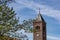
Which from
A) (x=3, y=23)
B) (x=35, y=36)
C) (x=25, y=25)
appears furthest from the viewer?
(x=35, y=36)

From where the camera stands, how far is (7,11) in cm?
1534

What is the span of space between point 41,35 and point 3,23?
6257cm

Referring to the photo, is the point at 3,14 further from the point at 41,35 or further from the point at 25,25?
the point at 41,35

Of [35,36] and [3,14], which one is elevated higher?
[3,14]

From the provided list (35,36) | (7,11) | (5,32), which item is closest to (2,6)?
(7,11)

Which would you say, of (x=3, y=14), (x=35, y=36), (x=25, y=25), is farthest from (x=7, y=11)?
(x=35, y=36)

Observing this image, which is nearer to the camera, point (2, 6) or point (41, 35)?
point (2, 6)

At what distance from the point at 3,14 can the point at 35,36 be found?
61.1 metres

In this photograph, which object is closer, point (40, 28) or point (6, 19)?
point (6, 19)

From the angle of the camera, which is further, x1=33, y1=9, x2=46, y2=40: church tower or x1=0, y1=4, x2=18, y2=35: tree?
x1=33, y1=9, x2=46, y2=40: church tower

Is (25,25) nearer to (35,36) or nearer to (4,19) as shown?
(4,19)

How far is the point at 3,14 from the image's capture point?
49.3ft

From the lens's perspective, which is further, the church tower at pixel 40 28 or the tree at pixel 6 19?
the church tower at pixel 40 28

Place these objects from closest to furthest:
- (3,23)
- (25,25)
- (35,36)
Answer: (3,23) < (25,25) < (35,36)
